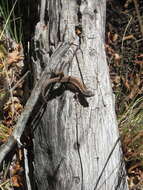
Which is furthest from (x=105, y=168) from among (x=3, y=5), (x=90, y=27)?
(x=3, y=5)

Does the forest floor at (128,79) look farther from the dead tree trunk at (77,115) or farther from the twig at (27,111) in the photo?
the twig at (27,111)

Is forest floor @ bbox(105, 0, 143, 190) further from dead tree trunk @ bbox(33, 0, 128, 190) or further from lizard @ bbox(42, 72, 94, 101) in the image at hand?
lizard @ bbox(42, 72, 94, 101)

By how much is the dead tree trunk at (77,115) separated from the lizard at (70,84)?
0.02m

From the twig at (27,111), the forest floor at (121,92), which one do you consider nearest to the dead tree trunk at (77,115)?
the twig at (27,111)

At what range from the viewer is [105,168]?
246cm

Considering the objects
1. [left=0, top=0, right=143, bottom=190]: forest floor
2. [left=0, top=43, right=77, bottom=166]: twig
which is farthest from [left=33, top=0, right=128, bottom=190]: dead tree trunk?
[left=0, top=0, right=143, bottom=190]: forest floor

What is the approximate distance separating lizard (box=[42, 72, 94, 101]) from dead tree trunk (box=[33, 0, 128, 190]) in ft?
0.08

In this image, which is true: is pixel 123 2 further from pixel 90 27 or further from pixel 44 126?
pixel 44 126

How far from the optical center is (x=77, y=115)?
8.13 ft

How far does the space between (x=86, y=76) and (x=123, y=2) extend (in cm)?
154

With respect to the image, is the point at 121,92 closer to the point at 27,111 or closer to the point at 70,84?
the point at 70,84

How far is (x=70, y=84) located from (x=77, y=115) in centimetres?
23

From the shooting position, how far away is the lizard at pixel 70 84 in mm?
2467

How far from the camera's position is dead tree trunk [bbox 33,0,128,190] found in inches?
96.5
